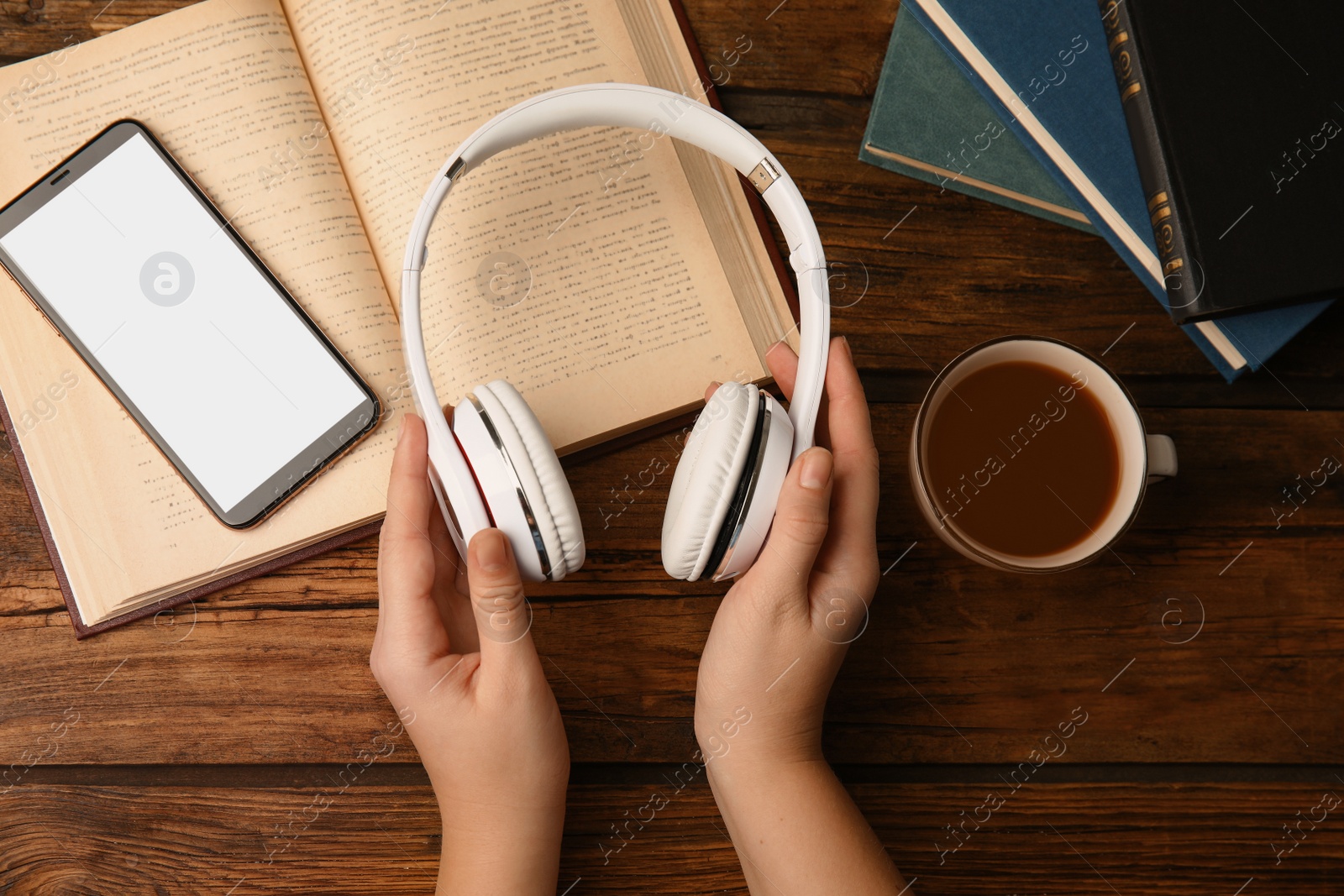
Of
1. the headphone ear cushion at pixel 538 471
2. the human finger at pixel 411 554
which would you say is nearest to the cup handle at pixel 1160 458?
the headphone ear cushion at pixel 538 471

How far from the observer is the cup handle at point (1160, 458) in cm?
64

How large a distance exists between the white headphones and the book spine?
1.14 ft

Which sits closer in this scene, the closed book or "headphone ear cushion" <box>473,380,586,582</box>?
"headphone ear cushion" <box>473,380,586,582</box>

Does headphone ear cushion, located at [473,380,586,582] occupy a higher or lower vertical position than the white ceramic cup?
higher

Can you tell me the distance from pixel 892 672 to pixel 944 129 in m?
0.53

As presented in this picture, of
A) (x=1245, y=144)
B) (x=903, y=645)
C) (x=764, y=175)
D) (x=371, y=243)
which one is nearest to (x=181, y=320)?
(x=371, y=243)

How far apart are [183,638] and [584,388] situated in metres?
0.44

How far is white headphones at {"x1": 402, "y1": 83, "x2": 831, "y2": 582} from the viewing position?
1.82ft

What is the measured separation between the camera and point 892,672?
0.74m

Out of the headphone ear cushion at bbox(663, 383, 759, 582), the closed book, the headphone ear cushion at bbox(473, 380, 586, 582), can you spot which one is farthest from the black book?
the headphone ear cushion at bbox(473, 380, 586, 582)

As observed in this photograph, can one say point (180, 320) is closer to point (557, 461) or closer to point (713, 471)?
point (557, 461)

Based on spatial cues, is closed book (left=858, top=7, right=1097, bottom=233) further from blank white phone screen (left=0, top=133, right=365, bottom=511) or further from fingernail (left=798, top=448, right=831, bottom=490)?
blank white phone screen (left=0, top=133, right=365, bottom=511)

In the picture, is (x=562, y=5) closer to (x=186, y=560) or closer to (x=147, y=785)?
(x=186, y=560)

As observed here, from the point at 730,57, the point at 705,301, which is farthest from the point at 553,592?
the point at 730,57
